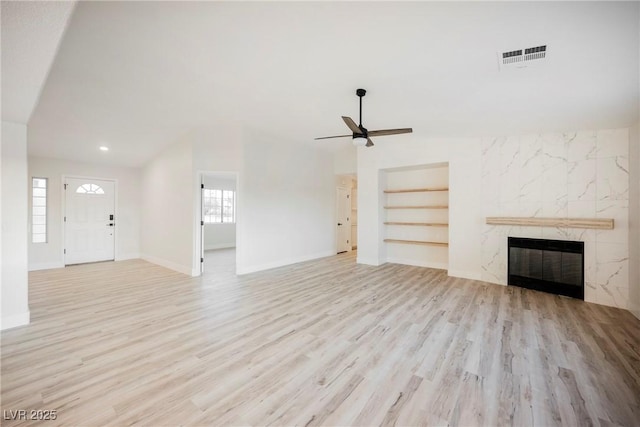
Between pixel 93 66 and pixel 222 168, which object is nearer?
pixel 93 66

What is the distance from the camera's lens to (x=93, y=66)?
307cm

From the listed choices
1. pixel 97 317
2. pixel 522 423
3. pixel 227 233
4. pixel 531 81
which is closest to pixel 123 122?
pixel 97 317

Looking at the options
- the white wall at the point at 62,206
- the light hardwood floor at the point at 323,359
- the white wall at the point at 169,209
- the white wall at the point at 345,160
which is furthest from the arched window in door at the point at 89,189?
the white wall at the point at 345,160

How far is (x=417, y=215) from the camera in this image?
246 inches

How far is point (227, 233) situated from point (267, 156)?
15.0ft

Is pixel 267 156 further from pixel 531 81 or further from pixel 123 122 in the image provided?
pixel 531 81

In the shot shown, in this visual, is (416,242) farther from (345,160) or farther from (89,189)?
(89,189)

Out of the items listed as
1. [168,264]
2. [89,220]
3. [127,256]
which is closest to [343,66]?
[168,264]

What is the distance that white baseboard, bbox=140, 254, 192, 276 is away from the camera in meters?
5.37

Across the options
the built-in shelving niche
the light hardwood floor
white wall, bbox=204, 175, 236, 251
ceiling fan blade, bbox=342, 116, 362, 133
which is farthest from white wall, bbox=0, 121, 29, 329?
the built-in shelving niche

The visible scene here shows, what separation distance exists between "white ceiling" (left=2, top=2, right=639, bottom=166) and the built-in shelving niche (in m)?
1.47

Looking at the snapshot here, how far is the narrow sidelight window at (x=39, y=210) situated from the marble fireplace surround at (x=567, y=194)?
9.39 m

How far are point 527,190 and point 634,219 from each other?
4.15 ft

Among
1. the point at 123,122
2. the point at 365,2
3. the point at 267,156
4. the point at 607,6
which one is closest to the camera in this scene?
the point at 607,6
